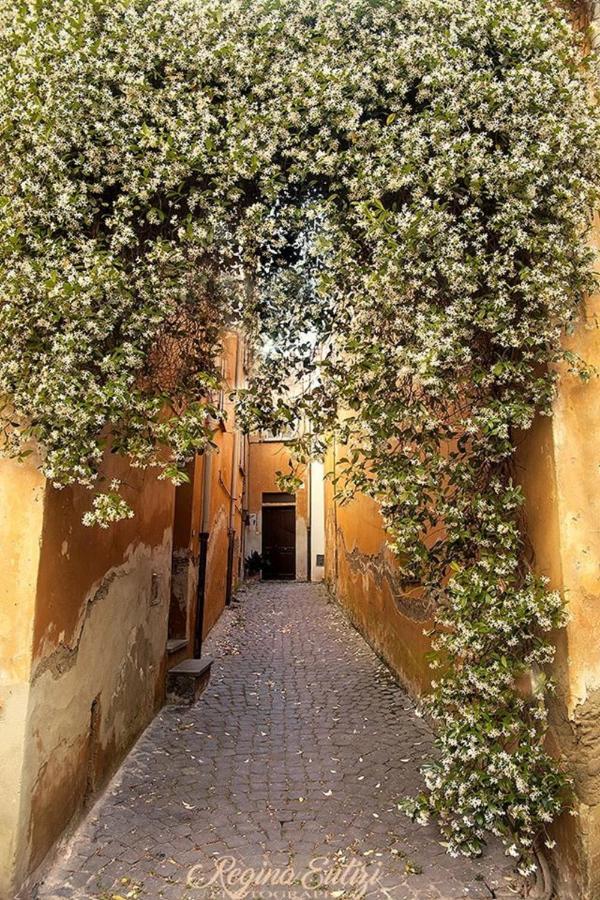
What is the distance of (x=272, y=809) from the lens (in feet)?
10.7

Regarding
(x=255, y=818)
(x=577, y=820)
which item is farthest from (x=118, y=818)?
(x=577, y=820)

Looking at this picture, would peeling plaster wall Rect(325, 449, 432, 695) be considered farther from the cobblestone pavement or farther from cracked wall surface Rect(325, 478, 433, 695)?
the cobblestone pavement

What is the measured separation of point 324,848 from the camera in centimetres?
288

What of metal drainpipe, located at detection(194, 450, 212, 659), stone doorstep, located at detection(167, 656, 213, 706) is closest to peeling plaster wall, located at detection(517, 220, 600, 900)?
stone doorstep, located at detection(167, 656, 213, 706)

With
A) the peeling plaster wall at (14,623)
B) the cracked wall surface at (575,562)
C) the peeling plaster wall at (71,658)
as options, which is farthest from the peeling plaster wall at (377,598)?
the peeling plaster wall at (14,623)

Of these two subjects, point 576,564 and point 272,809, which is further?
point 272,809

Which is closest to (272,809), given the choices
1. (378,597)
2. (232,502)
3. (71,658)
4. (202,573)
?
(71,658)

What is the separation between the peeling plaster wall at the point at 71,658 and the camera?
2.55 metres

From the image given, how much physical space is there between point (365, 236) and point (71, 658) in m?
2.52

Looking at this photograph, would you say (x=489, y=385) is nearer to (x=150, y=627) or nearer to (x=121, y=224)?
(x=121, y=224)

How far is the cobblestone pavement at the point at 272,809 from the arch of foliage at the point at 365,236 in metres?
0.53

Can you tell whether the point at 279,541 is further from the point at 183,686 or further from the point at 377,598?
the point at 183,686

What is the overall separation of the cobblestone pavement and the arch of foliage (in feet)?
1.73

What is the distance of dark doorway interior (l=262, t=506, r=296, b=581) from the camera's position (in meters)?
17.2
